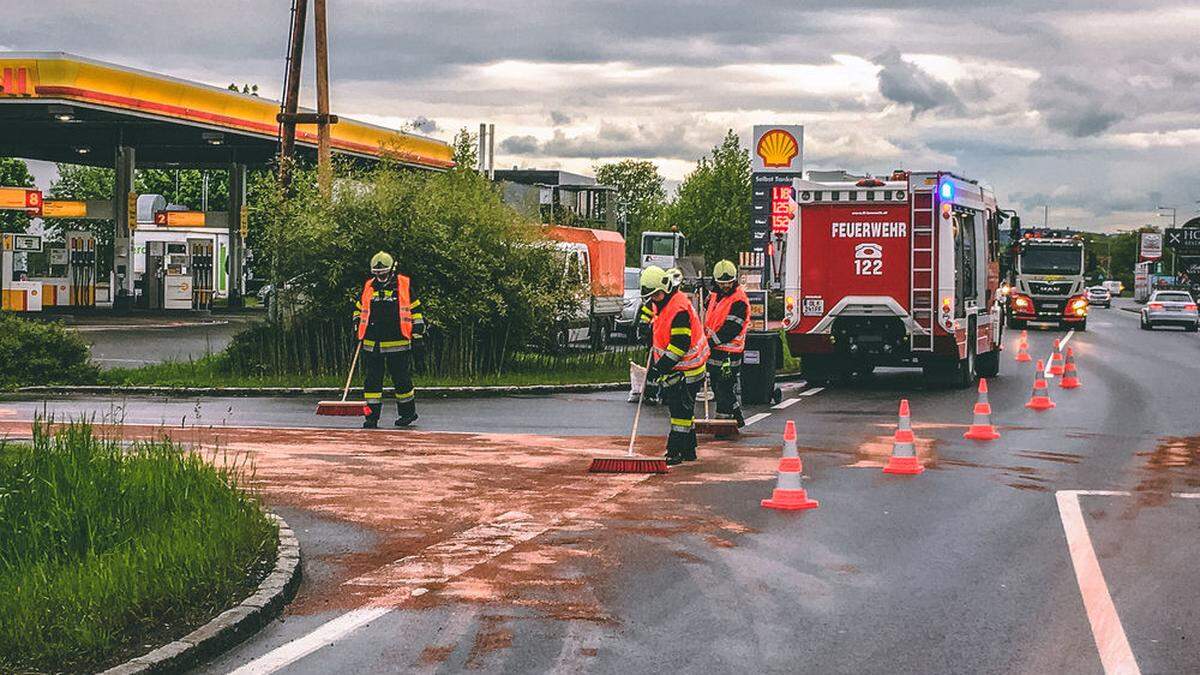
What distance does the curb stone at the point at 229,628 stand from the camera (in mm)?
6801

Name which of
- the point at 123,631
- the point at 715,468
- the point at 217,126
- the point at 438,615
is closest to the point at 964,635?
the point at 438,615

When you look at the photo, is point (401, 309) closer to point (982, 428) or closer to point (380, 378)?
point (380, 378)

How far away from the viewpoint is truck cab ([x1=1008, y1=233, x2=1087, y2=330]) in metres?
53.5

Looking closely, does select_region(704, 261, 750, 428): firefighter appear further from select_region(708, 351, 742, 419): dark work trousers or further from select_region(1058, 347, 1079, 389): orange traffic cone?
select_region(1058, 347, 1079, 389): orange traffic cone

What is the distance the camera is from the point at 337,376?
82.6 ft

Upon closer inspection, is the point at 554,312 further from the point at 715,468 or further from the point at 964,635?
the point at 964,635

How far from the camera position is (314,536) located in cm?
1048

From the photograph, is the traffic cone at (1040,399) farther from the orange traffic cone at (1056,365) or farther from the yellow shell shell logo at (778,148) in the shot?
the yellow shell shell logo at (778,148)

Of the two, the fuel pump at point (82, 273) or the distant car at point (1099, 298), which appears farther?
the distant car at point (1099, 298)

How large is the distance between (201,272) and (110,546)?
50.3 metres

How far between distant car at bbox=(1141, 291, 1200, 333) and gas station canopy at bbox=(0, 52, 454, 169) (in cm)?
2800

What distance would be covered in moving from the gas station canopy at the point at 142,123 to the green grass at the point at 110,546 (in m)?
19.0

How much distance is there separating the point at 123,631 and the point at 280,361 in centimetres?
1878

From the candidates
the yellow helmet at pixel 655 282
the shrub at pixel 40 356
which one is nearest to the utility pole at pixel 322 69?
the shrub at pixel 40 356
